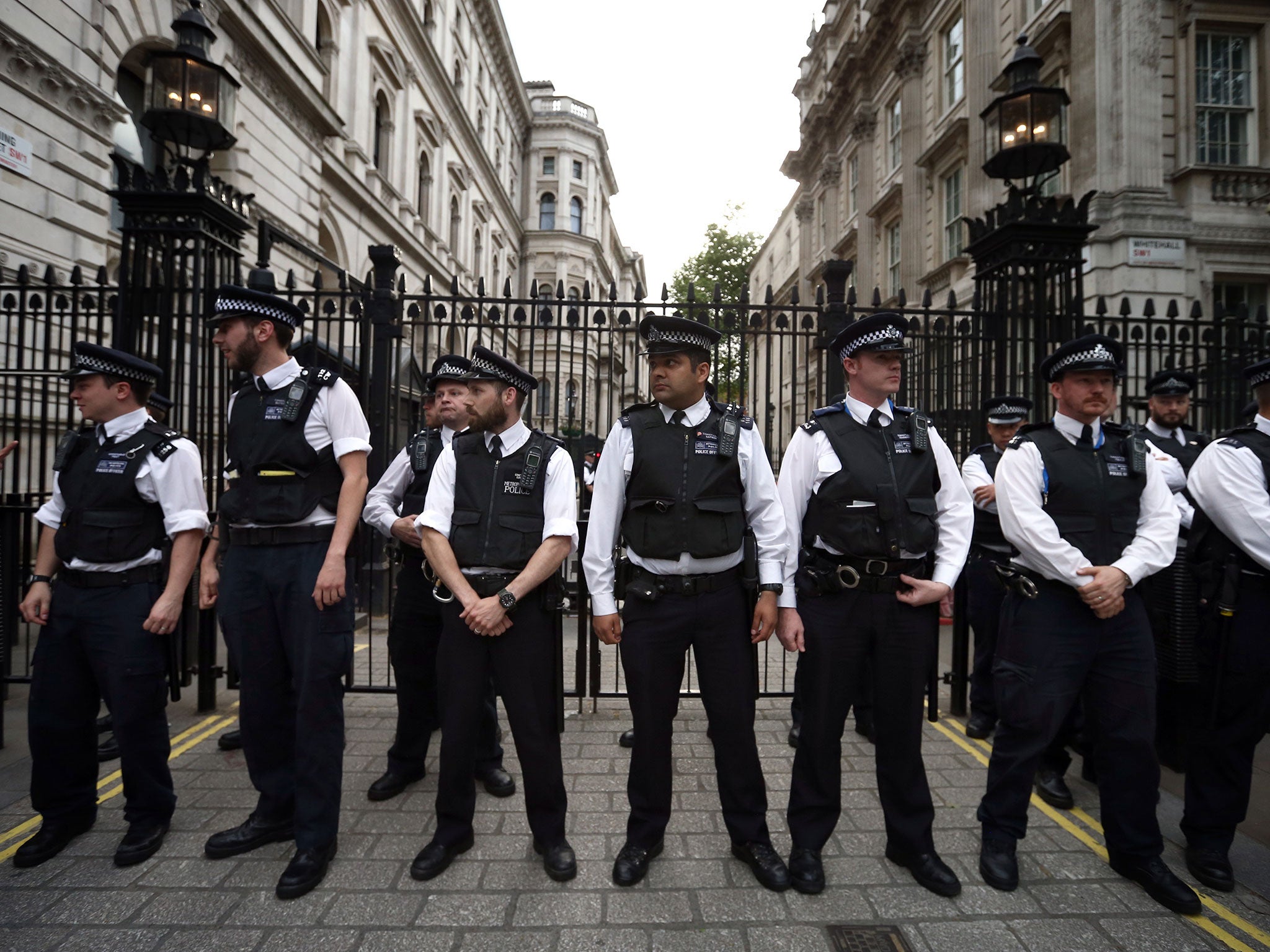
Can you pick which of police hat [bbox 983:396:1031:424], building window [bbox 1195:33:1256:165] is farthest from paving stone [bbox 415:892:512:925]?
building window [bbox 1195:33:1256:165]

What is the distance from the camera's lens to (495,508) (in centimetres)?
318

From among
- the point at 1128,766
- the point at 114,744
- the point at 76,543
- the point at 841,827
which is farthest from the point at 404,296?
the point at 1128,766

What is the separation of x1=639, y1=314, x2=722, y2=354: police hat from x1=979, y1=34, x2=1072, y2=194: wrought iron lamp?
337 centimetres

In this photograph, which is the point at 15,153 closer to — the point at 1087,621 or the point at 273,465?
the point at 273,465

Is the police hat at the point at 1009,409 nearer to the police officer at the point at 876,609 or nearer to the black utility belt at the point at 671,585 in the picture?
the police officer at the point at 876,609

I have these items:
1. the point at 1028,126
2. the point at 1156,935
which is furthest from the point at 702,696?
the point at 1028,126

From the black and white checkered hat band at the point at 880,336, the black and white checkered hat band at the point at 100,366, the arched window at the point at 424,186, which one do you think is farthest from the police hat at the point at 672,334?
the arched window at the point at 424,186

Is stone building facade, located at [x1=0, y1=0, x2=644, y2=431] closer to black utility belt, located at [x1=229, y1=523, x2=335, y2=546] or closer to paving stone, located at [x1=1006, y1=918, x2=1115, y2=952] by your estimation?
black utility belt, located at [x1=229, y1=523, x2=335, y2=546]

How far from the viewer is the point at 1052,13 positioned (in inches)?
543

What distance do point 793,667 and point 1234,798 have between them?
408 cm

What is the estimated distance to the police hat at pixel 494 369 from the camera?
3.25 meters

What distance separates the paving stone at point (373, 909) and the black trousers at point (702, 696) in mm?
974

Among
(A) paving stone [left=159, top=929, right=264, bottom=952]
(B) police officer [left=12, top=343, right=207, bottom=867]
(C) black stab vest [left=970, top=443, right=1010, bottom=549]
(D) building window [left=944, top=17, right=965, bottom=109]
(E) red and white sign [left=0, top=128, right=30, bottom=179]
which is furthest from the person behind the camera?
(D) building window [left=944, top=17, right=965, bottom=109]

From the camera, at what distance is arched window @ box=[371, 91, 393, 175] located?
2200cm
